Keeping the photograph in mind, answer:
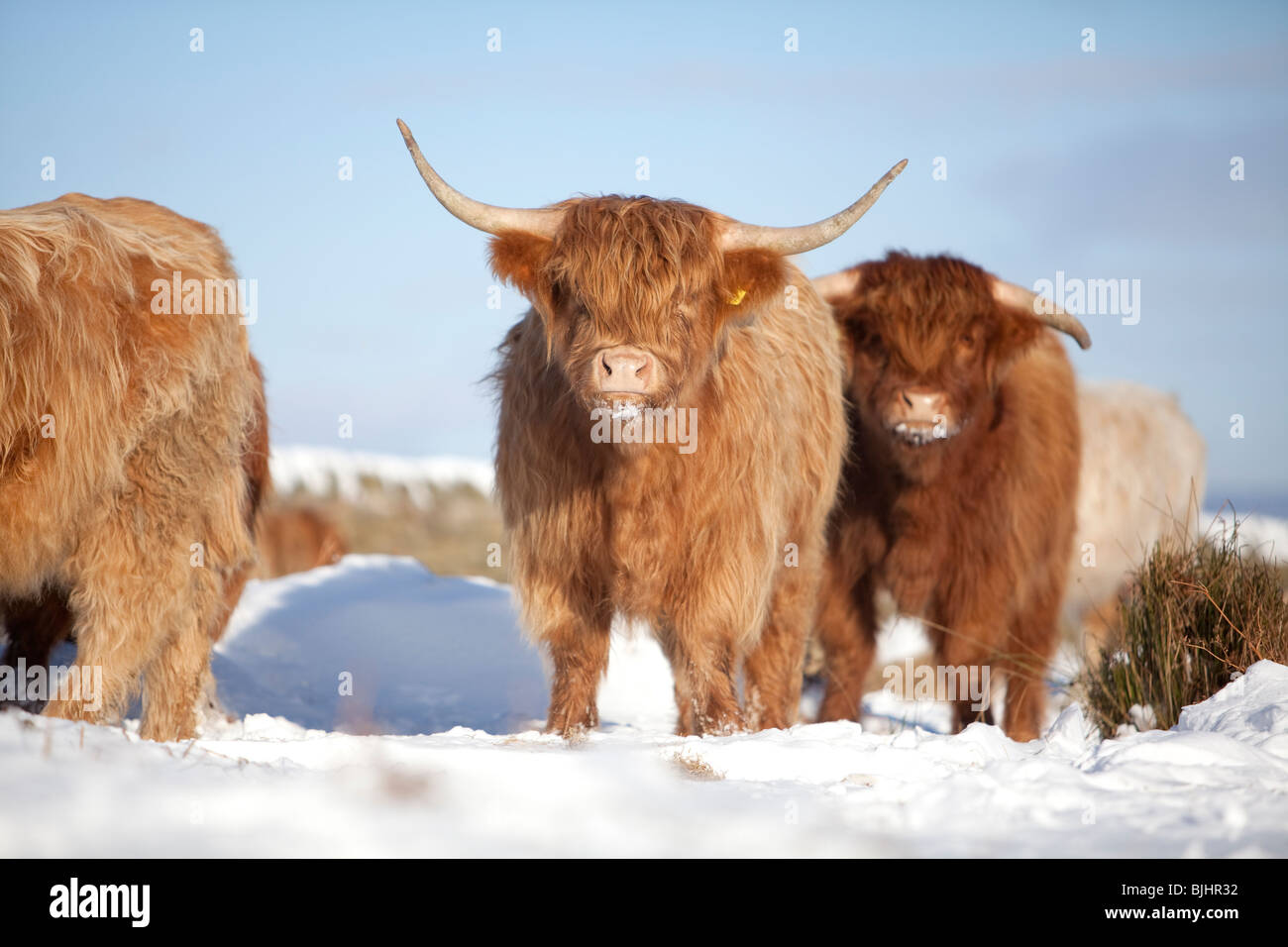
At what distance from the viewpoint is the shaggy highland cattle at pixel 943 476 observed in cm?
582

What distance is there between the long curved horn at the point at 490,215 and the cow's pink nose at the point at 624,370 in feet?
2.14

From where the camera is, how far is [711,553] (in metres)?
4.46

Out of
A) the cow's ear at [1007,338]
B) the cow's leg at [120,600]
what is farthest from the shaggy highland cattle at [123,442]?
the cow's ear at [1007,338]

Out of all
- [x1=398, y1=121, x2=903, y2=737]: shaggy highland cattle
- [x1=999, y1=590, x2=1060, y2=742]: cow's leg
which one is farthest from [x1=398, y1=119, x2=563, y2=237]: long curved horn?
[x1=999, y1=590, x2=1060, y2=742]: cow's leg

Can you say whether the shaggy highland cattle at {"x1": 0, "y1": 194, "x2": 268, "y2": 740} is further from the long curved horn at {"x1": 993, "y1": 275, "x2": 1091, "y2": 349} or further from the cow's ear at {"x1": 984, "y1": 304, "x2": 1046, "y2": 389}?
the long curved horn at {"x1": 993, "y1": 275, "x2": 1091, "y2": 349}

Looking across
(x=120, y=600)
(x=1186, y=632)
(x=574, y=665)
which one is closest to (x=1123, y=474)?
(x=1186, y=632)

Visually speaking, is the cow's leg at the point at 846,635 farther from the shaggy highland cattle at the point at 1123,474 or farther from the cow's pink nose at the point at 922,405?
the shaggy highland cattle at the point at 1123,474

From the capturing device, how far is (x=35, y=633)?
5000 mm

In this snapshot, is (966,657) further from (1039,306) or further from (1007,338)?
(1039,306)

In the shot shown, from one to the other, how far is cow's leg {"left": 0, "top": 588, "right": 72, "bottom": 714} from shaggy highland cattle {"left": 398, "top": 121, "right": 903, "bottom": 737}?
5.88 feet

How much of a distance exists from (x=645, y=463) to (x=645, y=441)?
84mm
